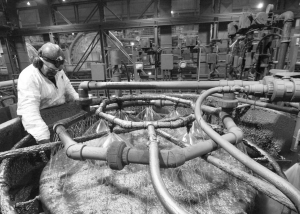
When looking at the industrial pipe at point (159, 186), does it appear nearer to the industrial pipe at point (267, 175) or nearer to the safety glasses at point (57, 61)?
the industrial pipe at point (267, 175)

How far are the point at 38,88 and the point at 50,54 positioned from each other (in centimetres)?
46

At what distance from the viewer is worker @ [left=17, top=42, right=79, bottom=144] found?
190 centimetres

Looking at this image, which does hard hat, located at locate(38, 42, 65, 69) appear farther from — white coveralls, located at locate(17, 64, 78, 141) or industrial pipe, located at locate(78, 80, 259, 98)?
industrial pipe, located at locate(78, 80, 259, 98)

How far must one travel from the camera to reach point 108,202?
1268 millimetres

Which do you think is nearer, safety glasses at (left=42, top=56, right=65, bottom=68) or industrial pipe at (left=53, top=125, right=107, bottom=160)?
industrial pipe at (left=53, top=125, right=107, bottom=160)

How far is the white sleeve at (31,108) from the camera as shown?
1889 millimetres

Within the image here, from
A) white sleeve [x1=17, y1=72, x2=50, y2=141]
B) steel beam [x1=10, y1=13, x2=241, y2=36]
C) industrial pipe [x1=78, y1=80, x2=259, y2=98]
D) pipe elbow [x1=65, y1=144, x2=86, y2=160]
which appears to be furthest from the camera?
steel beam [x1=10, y1=13, x2=241, y2=36]

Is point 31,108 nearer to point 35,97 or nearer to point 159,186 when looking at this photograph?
point 35,97

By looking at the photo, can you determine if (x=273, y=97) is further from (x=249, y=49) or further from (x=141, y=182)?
(x=249, y=49)

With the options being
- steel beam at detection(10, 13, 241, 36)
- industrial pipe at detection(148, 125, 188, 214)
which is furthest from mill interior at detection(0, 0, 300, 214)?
steel beam at detection(10, 13, 241, 36)

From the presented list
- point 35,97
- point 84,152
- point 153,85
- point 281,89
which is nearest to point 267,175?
point 281,89

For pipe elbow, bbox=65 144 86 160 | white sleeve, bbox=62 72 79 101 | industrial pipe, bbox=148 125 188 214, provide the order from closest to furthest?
industrial pipe, bbox=148 125 188 214 < pipe elbow, bbox=65 144 86 160 < white sleeve, bbox=62 72 79 101

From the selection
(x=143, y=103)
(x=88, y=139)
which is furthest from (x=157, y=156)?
(x=143, y=103)

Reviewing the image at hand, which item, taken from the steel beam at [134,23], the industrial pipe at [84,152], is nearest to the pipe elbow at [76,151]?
the industrial pipe at [84,152]
